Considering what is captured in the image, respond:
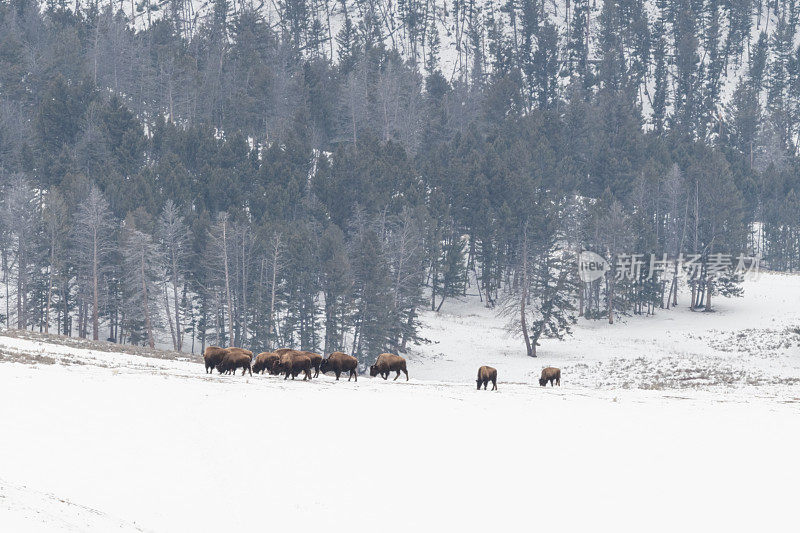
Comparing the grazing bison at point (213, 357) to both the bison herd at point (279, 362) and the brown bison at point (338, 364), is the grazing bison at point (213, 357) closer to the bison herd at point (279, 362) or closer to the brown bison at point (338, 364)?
the bison herd at point (279, 362)

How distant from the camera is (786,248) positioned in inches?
4018

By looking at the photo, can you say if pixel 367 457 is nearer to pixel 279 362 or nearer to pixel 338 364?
pixel 279 362

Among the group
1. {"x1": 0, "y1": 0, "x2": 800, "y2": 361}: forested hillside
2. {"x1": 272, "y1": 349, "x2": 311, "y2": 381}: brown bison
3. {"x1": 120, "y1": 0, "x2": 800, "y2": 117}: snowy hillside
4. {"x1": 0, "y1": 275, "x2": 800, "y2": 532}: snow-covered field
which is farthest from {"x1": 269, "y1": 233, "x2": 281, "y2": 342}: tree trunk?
{"x1": 120, "y1": 0, "x2": 800, "y2": 117}: snowy hillside

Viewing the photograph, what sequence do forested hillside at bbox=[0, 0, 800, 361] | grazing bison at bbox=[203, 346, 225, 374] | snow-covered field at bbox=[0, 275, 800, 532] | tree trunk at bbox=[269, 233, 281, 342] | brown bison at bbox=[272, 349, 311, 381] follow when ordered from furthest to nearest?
forested hillside at bbox=[0, 0, 800, 361] → tree trunk at bbox=[269, 233, 281, 342] → grazing bison at bbox=[203, 346, 225, 374] → brown bison at bbox=[272, 349, 311, 381] → snow-covered field at bbox=[0, 275, 800, 532]

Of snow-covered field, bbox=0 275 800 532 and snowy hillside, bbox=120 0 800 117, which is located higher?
snowy hillside, bbox=120 0 800 117

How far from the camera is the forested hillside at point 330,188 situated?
6053 centimetres

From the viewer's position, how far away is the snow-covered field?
11367 mm

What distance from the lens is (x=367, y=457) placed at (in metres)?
14.3

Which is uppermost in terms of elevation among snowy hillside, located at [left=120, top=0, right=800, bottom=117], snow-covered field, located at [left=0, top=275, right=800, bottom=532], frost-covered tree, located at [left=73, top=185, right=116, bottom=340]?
snowy hillside, located at [left=120, top=0, right=800, bottom=117]

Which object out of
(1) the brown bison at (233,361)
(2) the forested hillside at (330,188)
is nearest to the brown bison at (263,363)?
(1) the brown bison at (233,361)

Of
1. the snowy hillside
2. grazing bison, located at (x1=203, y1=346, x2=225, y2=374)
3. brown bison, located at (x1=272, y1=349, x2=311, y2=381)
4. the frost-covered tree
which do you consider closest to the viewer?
brown bison, located at (x1=272, y1=349, x2=311, y2=381)

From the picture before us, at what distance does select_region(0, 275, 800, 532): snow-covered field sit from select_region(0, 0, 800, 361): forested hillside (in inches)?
1473

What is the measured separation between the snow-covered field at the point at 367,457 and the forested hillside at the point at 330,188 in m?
37.4

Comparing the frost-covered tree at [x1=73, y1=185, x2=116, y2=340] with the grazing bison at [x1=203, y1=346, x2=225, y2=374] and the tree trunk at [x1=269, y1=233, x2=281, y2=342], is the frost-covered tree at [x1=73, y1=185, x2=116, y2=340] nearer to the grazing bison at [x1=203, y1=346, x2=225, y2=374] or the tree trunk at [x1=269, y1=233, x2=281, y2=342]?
the tree trunk at [x1=269, y1=233, x2=281, y2=342]
